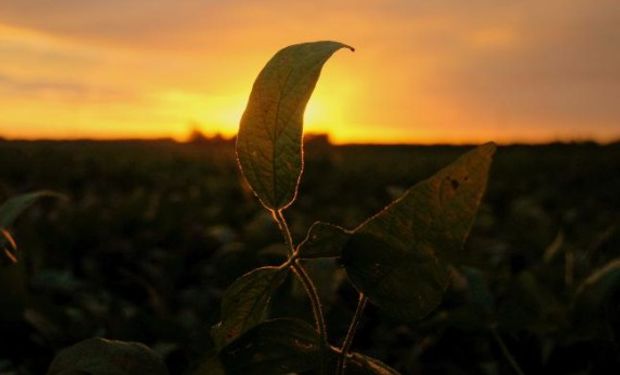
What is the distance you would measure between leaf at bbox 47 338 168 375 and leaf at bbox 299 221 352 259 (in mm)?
228

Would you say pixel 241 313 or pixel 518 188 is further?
pixel 518 188

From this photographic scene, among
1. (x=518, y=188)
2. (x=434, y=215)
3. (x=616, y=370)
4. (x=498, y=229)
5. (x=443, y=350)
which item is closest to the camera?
(x=434, y=215)

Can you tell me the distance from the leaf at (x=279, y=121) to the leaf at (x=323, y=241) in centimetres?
4

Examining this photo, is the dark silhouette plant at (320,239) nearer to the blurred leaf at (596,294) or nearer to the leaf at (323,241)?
the leaf at (323,241)

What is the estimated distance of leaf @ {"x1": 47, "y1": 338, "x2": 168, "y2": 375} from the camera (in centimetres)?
75

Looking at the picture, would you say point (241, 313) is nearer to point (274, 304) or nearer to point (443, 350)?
point (274, 304)

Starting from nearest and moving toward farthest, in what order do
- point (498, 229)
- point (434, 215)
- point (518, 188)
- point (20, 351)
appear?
1. point (434, 215)
2. point (20, 351)
3. point (498, 229)
4. point (518, 188)

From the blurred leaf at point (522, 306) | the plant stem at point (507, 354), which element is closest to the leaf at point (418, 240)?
the plant stem at point (507, 354)

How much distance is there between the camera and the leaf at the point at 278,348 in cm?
65

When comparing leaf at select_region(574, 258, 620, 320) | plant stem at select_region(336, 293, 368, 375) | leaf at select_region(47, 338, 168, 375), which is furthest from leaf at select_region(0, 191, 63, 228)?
leaf at select_region(574, 258, 620, 320)

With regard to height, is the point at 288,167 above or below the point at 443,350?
above

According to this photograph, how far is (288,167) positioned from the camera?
2.13 ft

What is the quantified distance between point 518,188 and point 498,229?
4.16m

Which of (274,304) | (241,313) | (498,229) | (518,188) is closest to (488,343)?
(274,304)
